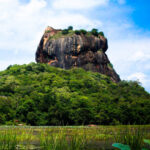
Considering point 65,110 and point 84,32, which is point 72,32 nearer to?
point 84,32

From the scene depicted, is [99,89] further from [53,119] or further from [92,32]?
[92,32]

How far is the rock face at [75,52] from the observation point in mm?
67438

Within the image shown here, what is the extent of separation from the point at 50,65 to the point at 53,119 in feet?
128

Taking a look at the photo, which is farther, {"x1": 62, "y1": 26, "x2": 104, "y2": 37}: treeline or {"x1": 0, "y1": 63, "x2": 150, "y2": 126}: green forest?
{"x1": 62, "y1": 26, "x2": 104, "y2": 37}: treeline

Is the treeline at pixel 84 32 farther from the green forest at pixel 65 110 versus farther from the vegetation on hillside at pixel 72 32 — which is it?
the green forest at pixel 65 110

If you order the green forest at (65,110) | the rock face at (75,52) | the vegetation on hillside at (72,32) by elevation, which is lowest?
the green forest at (65,110)

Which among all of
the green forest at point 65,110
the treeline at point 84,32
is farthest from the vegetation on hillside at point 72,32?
the green forest at point 65,110

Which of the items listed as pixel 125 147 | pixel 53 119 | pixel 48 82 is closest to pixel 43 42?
pixel 48 82

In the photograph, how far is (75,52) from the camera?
220 ft

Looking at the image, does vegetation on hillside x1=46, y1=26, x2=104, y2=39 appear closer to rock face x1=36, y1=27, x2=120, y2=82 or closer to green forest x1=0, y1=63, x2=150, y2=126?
rock face x1=36, y1=27, x2=120, y2=82

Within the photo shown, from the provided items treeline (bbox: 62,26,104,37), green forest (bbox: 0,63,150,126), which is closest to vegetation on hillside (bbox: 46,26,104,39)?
treeline (bbox: 62,26,104,37)

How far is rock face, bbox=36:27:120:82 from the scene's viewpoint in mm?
67438

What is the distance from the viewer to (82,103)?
3447 centimetres

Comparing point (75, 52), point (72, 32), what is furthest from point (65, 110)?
point (72, 32)
